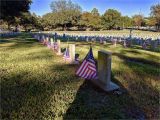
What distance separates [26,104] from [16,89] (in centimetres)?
130

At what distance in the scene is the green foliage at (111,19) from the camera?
Result: 90938 mm

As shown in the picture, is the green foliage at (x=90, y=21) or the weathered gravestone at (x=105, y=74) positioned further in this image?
the green foliage at (x=90, y=21)

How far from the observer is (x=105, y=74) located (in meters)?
8.63

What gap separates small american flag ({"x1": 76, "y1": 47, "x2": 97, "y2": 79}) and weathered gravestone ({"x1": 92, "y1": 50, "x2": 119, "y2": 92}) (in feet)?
0.82

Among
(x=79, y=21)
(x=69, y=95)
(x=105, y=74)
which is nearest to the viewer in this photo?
(x=69, y=95)

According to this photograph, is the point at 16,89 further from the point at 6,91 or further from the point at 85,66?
the point at 85,66

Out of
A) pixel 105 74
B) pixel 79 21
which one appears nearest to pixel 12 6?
pixel 105 74

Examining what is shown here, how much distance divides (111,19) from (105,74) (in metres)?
85.2

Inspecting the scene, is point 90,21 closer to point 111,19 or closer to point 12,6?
point 111,19

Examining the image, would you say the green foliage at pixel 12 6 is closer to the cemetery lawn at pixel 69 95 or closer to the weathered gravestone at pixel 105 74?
the cemetery lawn at pixel 69 95

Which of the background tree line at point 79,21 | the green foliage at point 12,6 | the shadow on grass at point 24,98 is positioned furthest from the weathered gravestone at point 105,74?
the background tree line at point 79,21

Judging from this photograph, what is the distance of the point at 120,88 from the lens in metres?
9.05

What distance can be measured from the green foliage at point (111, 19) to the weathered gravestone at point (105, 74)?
82.9 metres

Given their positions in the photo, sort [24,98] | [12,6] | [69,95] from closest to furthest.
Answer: [24,98] → [69,95] → [12,6]
